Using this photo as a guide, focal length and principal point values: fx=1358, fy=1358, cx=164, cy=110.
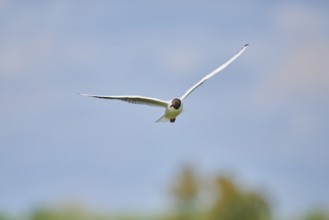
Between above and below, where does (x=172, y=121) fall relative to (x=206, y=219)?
below

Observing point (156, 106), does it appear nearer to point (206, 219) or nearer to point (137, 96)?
point (137, 96)

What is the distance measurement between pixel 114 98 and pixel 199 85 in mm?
1717

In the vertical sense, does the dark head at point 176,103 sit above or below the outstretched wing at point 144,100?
below

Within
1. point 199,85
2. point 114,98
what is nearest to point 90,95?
point 114,98

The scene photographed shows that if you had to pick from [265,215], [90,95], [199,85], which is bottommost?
[90,95]

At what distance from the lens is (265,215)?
3647 centimetres

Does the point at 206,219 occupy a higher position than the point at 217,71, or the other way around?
the point at 206,219

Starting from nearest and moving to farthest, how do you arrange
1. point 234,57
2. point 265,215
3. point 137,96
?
point 137,96 < point 234,57 < point 265,215

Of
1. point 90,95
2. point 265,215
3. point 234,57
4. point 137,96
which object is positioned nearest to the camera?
point 90,95

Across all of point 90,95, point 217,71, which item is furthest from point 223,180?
point 90,95

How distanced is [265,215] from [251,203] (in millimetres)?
631

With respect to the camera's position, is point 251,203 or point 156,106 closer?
point 156,106

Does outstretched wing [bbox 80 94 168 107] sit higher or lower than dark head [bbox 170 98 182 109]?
higher

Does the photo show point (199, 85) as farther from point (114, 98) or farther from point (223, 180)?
point (223, 180)
